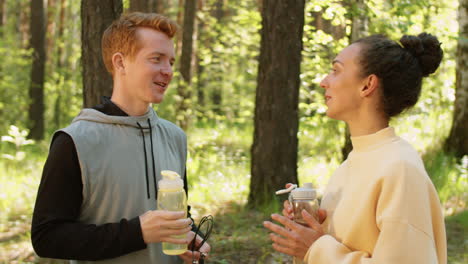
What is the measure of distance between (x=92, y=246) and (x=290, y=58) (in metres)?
4.67

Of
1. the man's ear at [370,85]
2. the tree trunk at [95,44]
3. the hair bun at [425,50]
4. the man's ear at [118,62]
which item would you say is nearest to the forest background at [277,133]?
the tree trunk at [95,44]

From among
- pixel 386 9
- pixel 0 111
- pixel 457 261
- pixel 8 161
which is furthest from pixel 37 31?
pixel 457 261

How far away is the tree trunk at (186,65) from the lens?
1076 centimetres

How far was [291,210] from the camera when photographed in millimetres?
2289

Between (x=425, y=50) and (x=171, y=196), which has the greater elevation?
(x=425, y=50)

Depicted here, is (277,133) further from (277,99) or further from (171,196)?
(171,196)

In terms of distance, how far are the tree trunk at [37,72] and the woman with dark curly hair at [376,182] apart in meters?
13.7

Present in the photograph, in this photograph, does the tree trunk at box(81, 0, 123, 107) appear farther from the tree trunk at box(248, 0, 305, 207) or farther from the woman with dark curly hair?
the woman with dark curly hair

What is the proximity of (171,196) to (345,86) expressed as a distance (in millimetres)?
970

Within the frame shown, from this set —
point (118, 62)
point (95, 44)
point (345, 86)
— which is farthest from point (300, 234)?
point (95, 44)

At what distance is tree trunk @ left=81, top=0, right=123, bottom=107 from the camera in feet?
15.0

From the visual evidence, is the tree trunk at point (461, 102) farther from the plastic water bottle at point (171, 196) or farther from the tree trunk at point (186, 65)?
the plastic water bottle at point (171, 196)

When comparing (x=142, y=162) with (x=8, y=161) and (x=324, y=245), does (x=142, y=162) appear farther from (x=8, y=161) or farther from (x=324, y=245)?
(x=8, y=161)

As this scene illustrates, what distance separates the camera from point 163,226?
205cm
